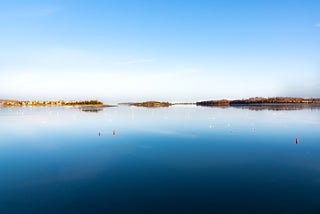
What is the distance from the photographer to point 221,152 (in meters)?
14.9

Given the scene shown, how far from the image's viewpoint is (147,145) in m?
17.9

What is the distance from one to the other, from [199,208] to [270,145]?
515 inches

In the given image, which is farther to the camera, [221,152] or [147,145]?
[147,145]

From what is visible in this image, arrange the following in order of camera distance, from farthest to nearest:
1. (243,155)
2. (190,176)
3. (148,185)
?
(243,155)
(190,176)
(148,185)

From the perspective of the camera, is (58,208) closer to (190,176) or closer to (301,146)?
(190,176)

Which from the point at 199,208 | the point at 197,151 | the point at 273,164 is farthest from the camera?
the point at 197,151

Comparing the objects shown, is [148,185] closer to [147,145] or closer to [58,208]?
[58,208]

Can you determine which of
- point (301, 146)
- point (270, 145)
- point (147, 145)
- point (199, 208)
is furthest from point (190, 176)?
point (301, 146)

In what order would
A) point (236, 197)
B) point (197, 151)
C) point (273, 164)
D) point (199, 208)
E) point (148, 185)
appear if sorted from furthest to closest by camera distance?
point (197, 151), point (273, 164), point (148, 185), point (236, 197), point (199, 208)

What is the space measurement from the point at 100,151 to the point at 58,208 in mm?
8669

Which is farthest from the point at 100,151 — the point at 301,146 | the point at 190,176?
the point at 301,146

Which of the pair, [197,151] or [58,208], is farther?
[197,151]

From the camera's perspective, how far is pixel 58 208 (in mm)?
7223

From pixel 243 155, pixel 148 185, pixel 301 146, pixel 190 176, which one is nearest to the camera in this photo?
pixel 148 185
